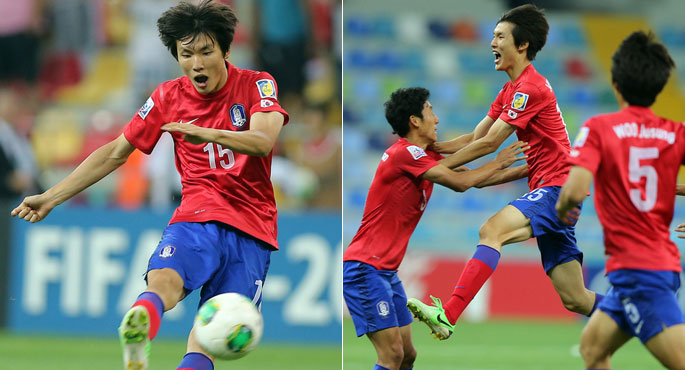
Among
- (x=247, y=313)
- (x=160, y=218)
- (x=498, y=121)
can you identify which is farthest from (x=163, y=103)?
(x=160, y=218)

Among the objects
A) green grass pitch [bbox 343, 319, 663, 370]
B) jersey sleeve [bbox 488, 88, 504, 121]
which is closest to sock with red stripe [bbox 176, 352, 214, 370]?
jersey sleeve [bbox 488, 88, 504, 121]

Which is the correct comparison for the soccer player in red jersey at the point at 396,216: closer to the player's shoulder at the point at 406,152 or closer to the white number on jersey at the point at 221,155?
the player's shoulder at the point at 406,152

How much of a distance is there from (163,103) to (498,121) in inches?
83.2

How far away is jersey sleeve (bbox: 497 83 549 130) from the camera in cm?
620

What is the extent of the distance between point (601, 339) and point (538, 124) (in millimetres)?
1977

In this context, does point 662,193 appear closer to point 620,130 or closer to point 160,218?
point 620,130

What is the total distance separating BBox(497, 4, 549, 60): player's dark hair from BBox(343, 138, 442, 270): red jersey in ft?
3.15

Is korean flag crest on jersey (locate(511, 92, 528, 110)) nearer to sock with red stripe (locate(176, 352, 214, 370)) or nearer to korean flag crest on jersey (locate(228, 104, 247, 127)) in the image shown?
korean flag crest on jersey (locate(228, 104, 247, 127))

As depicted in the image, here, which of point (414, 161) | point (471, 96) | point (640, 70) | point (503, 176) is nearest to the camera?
point (640, 70)

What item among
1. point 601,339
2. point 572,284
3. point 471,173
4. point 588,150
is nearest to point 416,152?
point 471,173

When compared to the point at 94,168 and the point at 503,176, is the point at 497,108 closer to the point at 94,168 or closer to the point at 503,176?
the point at 503,176

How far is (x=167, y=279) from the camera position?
16.1ft

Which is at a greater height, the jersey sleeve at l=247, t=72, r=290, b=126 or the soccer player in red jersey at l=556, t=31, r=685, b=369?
the jersey sleeve at l=247, t=72, r=290, b=126

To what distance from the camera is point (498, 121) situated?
6254 mm
